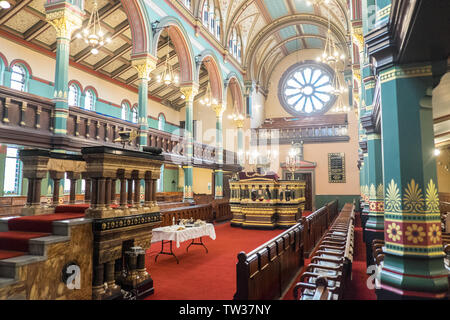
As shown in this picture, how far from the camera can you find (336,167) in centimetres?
1770

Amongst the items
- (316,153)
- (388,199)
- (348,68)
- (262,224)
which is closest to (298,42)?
(348,68)

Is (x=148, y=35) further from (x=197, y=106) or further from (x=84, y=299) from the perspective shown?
(x=197, y=106)

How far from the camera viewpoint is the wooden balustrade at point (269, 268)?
9.30 ft

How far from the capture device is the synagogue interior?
2.60 meters

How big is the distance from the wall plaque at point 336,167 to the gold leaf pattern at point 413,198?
620 inches

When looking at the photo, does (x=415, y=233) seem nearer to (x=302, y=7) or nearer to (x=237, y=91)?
(x=237, y=91)

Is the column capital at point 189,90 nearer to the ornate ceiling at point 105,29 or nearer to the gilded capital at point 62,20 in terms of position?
the ornate ceiling at point 105,29

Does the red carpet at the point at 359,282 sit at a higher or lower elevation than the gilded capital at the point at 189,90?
lower

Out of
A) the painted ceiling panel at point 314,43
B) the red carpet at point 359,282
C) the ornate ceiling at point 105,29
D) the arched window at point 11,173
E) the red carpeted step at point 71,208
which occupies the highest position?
the painted ceiling panel at point 314,43

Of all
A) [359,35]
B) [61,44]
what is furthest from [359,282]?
[61,44]

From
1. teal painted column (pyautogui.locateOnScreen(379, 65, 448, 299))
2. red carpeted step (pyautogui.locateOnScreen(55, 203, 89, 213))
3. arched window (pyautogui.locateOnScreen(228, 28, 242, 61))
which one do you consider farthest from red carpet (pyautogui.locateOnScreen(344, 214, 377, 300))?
arched window (pyautogui.locateOnScreen(228, 28, 242, 61))

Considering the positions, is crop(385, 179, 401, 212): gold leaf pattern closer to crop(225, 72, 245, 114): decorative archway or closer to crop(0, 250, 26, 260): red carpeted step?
crop(0, 250, 26, 260): red carpeted step

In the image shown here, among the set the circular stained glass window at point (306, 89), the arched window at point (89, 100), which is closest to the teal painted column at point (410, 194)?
the arched window at point (89, 100)

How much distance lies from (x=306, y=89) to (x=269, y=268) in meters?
19.4
